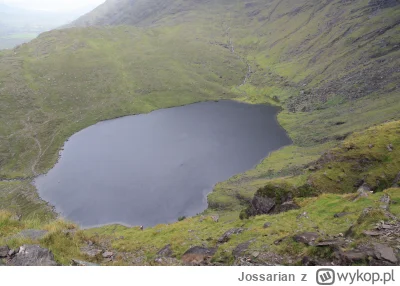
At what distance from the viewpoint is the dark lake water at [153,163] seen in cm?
9006

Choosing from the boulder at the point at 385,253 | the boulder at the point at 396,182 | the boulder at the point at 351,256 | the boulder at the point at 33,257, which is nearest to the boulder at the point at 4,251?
the boulder at the point at 33,257

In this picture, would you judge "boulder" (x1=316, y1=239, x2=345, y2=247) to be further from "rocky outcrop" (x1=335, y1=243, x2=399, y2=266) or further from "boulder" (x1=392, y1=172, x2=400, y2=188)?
"boulder" (x1=392, y1=172, x2=400, y2=188)

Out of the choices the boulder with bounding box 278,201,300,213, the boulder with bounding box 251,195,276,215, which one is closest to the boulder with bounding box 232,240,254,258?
the boulder with bounding box 278,201,300,213

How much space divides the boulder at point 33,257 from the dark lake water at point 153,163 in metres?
68.0

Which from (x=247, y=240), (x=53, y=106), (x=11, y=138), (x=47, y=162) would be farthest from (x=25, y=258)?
(x=53, y=106)

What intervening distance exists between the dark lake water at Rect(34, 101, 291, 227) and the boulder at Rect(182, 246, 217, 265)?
6074cm

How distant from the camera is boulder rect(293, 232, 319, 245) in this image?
1877 centimetres

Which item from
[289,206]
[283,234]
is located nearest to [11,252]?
[283,234]

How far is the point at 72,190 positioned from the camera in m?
103

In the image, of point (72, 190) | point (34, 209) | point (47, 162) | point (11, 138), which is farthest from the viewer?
point (11, 138)

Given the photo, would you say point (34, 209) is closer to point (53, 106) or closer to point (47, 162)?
point (47, 162)

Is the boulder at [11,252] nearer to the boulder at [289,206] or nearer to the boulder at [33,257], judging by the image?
the boulder at [33,257]

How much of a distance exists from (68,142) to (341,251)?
144 m

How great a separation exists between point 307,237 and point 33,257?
15544mm
